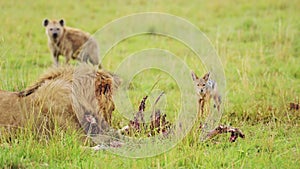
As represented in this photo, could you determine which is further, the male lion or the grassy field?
the male lion

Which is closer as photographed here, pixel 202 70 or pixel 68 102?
pixel 68 102

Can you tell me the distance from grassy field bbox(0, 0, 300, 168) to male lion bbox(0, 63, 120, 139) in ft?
0.59

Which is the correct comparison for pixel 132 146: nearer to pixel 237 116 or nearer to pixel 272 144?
pixel 272 144

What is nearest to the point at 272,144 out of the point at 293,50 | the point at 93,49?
the point at 293,50

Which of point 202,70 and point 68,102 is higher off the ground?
point 202,70

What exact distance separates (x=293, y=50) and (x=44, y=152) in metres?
5.45

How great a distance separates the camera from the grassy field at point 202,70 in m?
4.52

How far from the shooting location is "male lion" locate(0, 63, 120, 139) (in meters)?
4.90

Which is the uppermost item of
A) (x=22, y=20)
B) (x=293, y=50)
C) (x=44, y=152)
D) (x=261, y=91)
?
(x=22, y=20)

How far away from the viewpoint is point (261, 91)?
684 cm

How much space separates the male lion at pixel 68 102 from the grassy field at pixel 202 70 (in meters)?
0.18

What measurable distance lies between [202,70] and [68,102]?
2.69 metres

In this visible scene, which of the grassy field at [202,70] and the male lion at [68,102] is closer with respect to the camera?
the grassy field at [202,70]

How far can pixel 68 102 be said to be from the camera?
4.99m
